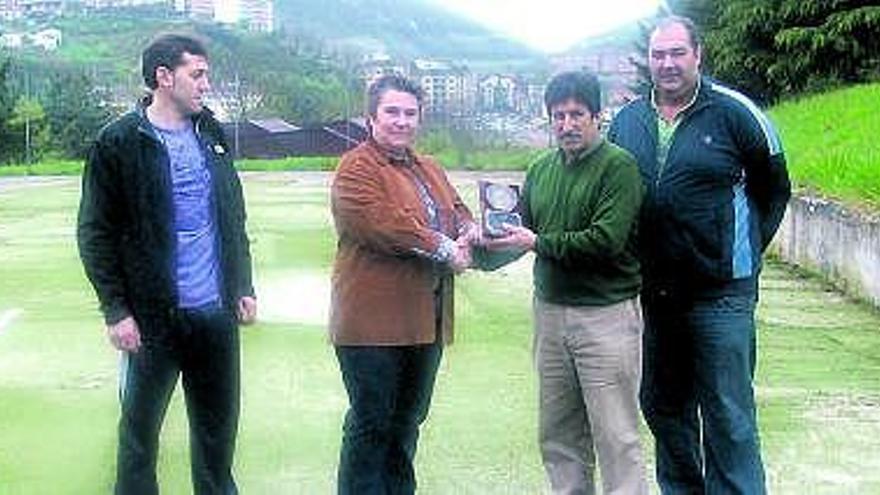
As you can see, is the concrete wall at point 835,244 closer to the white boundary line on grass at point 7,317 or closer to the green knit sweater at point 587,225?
the green knit sweater at point 587,225

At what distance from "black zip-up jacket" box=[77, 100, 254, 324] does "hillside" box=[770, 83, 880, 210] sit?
251 inches

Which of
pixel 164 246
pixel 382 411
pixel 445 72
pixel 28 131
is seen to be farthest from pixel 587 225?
pixel 28 131

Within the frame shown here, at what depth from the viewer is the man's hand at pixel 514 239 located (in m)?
3.98

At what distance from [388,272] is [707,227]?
92 cm

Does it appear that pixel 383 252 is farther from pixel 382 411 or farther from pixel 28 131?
pixel 28 131

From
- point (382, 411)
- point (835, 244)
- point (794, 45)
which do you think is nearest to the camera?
point (382, 411)

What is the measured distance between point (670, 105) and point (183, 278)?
1.49 metres

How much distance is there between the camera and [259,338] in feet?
27.3

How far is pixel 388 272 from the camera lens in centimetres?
413

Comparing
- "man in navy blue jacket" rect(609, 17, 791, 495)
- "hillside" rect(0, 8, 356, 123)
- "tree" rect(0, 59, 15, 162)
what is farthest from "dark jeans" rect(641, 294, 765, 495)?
"tree" rect(0, 59, 15, 162)

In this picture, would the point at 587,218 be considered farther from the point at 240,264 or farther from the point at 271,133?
the point at 271,133

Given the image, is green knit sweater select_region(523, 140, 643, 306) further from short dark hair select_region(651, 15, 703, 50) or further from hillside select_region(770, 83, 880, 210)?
hillside select_region(770, 83, 880, 210)

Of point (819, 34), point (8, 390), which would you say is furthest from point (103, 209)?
point (819, 34)

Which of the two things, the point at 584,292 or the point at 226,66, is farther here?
the point at 226,66
